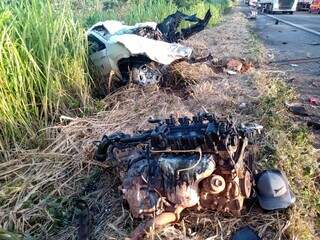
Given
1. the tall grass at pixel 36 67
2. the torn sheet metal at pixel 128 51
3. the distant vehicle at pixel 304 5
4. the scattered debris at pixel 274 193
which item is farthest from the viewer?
the distant vehicle at pixel 304 5

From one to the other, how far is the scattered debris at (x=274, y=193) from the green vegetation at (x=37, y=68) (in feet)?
7.10

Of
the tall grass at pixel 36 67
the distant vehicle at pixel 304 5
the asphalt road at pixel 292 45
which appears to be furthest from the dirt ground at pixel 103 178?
the distant vehicle at pixel 304 5

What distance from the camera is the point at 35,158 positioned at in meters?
3.35

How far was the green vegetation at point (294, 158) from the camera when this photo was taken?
8.30ft

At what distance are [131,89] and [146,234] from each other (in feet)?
8.85

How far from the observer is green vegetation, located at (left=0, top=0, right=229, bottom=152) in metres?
3.46

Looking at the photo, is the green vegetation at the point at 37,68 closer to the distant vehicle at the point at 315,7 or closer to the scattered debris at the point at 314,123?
the scattered debris at the point at 314,123

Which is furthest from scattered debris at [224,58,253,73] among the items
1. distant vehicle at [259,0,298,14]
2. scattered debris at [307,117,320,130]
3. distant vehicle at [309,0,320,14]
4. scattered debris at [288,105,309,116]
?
distant vehicle at [259,0,298,14]

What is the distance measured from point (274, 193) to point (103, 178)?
136 centimetres

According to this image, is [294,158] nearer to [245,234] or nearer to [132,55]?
[245,234]

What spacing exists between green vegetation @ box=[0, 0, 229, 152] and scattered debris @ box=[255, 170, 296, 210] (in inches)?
85.2

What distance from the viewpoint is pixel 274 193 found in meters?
2.46

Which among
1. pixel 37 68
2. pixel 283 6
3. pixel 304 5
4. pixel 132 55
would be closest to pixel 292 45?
pixel 132 55

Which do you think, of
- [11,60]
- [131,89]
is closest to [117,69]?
[131,89]
